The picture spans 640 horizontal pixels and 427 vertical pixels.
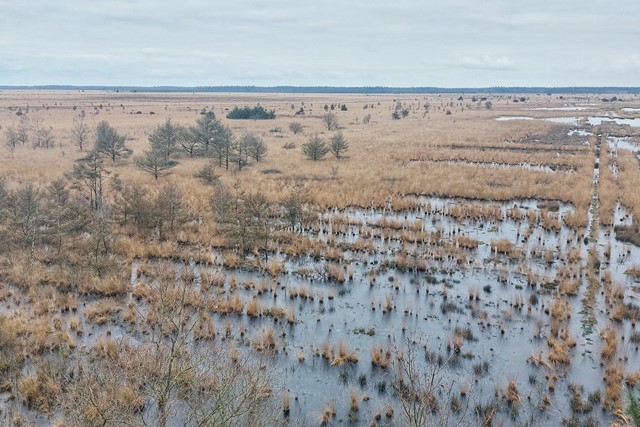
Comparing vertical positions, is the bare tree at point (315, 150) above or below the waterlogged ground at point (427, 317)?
above

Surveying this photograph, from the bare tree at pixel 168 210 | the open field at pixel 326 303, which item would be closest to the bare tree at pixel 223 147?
the open field at pixel 326 303

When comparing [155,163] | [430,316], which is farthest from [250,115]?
[430,316]

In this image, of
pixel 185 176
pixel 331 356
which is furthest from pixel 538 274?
pixel 185 176

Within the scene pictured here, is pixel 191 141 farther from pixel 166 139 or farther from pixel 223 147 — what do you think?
pixel 223 147

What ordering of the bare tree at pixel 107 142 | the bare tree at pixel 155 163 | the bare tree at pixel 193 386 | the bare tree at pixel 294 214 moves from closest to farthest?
the bare tree at pixel 193 386 < the bare tree at pixel 294 214 < the bare tree at pixel 155 163 < the bare tree at pixel 107 142

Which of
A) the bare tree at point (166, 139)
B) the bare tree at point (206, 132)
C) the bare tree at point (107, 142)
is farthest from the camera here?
the bare tree at point (206, 132)

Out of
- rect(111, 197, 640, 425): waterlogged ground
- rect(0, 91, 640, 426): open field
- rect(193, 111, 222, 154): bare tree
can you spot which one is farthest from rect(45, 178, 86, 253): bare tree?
rect(193, 111, 222, 154): bare tree

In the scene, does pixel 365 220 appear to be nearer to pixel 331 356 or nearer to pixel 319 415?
pixel 331 356

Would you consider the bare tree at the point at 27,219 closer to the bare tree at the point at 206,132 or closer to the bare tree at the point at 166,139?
the bare tree at the point at 166,139

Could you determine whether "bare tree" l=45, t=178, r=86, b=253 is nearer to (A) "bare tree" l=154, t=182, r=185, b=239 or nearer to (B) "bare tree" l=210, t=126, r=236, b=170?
(A) "bare tree" l=154, t=182, r=185, b=239
